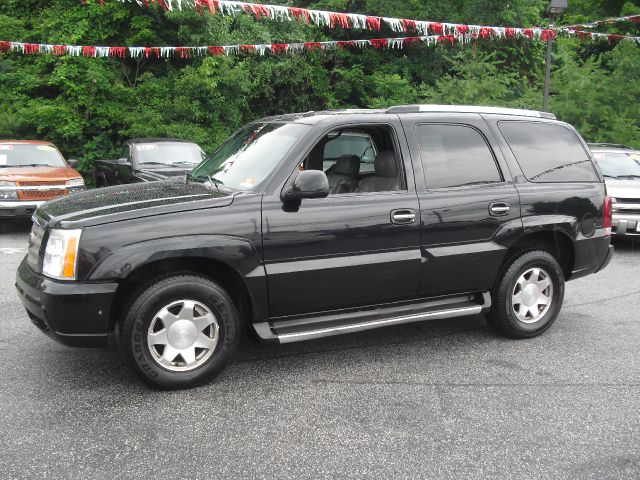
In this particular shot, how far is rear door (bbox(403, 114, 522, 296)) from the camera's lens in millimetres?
4723

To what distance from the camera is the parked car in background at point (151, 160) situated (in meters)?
11.2

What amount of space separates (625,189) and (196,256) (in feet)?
25.9

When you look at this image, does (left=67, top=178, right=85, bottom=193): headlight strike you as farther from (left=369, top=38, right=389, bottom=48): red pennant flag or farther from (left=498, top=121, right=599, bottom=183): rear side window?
(left=369, top=38, right=389, bottom=48): red pennant flag

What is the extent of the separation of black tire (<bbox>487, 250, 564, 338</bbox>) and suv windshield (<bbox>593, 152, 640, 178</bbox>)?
5810 millimetres

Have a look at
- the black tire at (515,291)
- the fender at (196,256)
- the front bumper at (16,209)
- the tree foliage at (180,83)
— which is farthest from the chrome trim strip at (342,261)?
the tree foliage at (180,83)

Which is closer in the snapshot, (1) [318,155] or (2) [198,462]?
(2) [198,462]

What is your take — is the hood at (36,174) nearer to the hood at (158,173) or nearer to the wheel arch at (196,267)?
the hood at (158,173)

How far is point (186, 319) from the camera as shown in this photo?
4.04 metres

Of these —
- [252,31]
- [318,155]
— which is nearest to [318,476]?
[318,155]

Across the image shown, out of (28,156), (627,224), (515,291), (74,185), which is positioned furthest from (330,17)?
(515,291)

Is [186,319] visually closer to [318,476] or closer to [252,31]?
[318,476]

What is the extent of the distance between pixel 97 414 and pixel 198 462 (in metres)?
0.91

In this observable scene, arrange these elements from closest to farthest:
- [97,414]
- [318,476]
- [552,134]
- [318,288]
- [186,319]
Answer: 1. [318,476]
2. [97,414]
3. [186,319]
4. [318,288]
5. [552,134]

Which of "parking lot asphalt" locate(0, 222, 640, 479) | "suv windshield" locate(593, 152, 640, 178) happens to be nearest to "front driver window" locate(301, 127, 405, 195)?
"parking lot asphalt" locate(0, 222, 640, 479)
